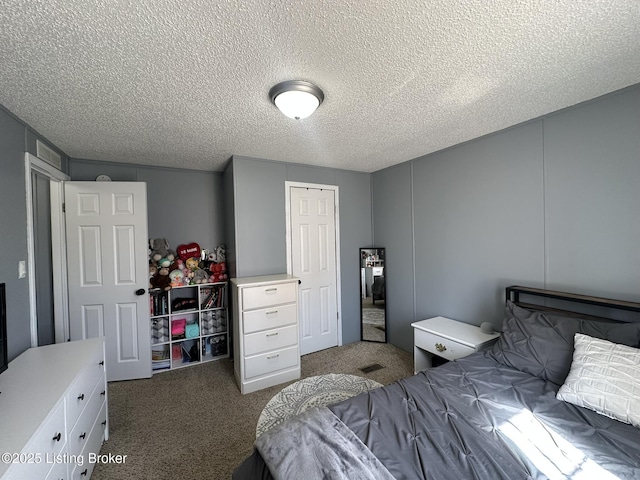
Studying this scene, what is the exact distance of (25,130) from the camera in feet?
6.43

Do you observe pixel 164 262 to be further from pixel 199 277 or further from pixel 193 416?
pixel 193 416

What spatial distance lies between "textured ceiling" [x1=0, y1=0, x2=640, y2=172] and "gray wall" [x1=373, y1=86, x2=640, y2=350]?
0.24m

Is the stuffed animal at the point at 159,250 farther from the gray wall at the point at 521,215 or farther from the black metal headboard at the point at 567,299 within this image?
the black metal headboard at the point at 567,299

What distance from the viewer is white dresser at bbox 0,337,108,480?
40.4 inches

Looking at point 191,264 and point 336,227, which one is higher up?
point 336,227

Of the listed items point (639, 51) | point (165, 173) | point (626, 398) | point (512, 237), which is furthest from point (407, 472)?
point (165, 173)

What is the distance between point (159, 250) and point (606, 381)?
13.1ft

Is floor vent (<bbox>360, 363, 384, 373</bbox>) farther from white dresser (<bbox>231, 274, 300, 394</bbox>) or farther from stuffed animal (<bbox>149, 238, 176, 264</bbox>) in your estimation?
stuffed animal (<bbox>149, 238, 176, 264</bbox>)

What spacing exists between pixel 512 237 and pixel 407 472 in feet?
6.88

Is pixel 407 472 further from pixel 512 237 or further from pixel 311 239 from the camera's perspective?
pixel 311 239

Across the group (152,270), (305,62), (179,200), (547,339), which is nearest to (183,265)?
(152,270)

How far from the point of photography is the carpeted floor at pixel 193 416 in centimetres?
171

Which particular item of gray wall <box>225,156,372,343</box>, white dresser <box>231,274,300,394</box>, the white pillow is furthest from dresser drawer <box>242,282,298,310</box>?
the white pillow

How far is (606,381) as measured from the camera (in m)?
1.29
